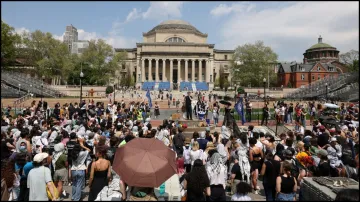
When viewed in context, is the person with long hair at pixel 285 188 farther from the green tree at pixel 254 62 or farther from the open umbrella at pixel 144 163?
the green tree at pixel 254 62

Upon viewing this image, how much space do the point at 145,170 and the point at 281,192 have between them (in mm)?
2964

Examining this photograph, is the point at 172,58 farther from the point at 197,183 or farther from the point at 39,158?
the point at 197,183

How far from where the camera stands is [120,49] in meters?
114

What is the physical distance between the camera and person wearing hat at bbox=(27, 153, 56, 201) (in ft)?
19.3

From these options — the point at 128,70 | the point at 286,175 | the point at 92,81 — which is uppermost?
the point at 128,70

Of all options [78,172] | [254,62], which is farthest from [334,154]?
[254,62]

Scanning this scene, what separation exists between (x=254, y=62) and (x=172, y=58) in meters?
32.5

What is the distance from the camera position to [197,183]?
586 centimetres

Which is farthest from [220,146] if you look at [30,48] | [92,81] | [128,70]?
[128,70]

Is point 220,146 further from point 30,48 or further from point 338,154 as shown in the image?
point 30,48

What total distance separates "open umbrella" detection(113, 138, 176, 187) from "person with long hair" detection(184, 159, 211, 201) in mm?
428

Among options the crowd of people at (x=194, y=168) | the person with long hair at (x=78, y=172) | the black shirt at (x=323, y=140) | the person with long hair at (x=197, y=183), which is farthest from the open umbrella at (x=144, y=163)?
the black shirt at (x=323, y=140)

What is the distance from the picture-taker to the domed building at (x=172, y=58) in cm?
9894

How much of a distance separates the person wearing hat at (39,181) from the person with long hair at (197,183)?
2.92 meters
